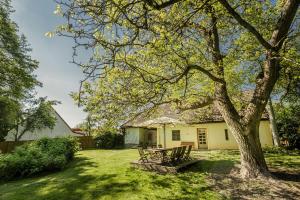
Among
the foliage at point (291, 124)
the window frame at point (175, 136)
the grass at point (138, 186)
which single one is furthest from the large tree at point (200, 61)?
the window frame at point (175, 136)

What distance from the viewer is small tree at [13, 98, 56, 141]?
2992cm

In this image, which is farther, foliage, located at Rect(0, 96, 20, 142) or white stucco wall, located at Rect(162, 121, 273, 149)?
foliage, located at Rect(0, 96, 20, 142)

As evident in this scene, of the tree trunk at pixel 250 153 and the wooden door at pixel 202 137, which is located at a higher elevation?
the wooden door at pixel 202 137

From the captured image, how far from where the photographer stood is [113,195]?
7578 mm

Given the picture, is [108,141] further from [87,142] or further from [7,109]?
[7,109]

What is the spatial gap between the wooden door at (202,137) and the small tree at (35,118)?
20.1m

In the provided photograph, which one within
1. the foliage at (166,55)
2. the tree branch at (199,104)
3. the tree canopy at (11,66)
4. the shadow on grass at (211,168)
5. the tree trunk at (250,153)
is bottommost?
the shadow on grass at (211,168)

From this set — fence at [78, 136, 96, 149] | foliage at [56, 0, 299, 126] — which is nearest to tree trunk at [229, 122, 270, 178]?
foliage at [56, 0, 299, 126]

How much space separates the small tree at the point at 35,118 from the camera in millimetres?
29922

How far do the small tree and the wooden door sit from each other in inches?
791

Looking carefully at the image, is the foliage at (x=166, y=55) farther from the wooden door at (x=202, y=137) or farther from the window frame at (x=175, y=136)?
the window frame at (x=175, y=136)

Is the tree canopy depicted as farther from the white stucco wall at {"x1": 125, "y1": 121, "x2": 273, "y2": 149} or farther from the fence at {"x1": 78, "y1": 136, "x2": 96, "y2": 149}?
the white stucco wall at {"x1": 125, "y1": 121, "x2": 273, "y2": 149}

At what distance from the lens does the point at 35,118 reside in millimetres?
30312

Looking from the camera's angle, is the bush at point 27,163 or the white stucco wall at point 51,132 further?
the white stucco wall at point 51,132
